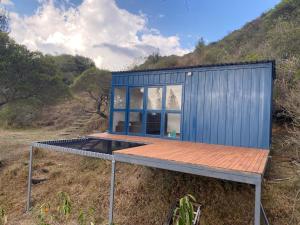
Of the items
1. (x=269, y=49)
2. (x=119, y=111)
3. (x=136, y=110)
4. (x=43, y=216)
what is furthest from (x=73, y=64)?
(x=43, y=216)

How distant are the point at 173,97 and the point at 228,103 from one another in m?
1.77

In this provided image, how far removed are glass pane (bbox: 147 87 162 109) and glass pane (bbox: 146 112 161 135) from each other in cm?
28

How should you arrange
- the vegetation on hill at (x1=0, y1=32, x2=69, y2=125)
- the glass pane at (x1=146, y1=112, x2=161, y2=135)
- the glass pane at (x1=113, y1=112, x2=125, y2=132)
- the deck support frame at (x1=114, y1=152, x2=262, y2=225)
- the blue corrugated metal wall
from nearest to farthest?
the deck support frame at (x1=114, y1=152, x2=262, y2=225)
the blue corrugated metal wall
the glass pane at (x1=146, y1=112, x2=161, y2=135)
the glass pane at (x1=113, y1=112, x2=125, y2=132)
the vegetation on hill at (x1=0, y1=32, x2=69, y2=125)

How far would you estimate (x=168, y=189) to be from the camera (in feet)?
19.8

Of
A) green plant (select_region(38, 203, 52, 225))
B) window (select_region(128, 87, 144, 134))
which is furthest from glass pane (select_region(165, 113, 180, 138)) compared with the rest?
green plant (select_region(38, 203, 52, 225))

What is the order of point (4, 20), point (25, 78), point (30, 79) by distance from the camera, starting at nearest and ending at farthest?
point (25, 78) → point (30, 79) → point (4, 20)

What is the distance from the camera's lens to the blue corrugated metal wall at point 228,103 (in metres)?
5.46

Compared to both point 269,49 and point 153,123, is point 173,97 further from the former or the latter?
point 269,49

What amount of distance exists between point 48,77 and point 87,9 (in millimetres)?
4142

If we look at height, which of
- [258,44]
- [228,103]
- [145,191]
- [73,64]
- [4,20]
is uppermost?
[73,64]

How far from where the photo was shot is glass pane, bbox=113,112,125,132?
7995mm

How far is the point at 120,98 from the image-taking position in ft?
26.8

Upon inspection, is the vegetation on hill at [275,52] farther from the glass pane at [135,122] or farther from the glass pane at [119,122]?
the glass pane at [119,122]

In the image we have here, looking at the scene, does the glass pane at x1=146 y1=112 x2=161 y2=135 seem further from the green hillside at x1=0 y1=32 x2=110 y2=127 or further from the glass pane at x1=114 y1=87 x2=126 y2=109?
the green hillside at x1=0 y1=32 x2=110 y2=127
